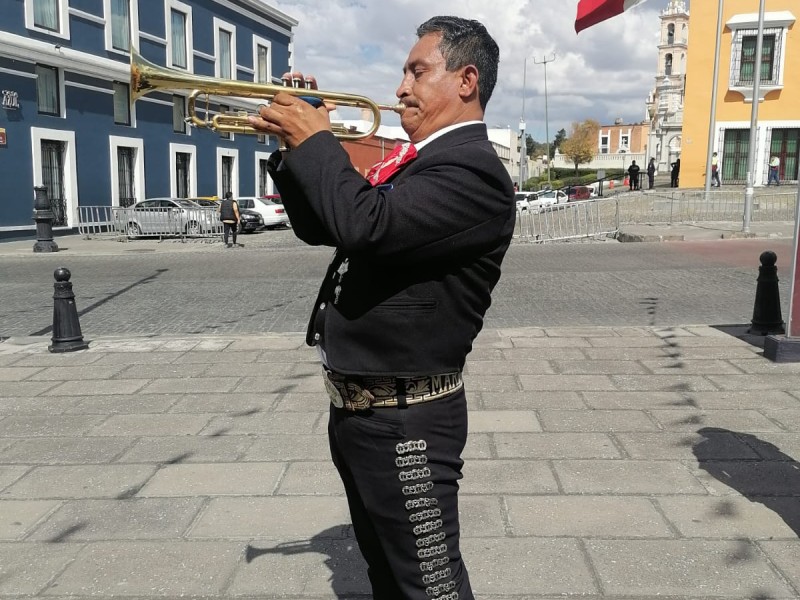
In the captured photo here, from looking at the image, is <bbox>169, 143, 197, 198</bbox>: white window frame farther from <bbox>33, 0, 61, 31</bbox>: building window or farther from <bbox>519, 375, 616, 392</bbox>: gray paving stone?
<bbox>519, 375, 616, 392</bbox>: gray paving stone

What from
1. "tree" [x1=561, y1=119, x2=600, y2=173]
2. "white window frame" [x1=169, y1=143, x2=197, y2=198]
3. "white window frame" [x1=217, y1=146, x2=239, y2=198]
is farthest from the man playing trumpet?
"tree" [x1=561, y1=119, x2=600, y2=173]

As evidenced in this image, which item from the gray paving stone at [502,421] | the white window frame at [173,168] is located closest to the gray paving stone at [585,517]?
the gray paving stone at [502,421]

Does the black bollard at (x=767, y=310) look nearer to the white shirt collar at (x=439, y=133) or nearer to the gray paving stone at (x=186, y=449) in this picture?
the gray paving stone at (x=186, y=449)

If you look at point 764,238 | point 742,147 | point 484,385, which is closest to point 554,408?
point 484,385

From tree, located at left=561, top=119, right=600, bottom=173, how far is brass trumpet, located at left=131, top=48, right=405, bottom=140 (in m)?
78.3

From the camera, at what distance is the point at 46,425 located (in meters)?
5.06

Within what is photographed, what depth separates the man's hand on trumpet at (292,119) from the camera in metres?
1.86

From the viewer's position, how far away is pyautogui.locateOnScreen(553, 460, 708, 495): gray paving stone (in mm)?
3865

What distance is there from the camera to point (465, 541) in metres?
3.34

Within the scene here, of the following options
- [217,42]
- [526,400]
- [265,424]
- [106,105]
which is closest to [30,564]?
[265,424]

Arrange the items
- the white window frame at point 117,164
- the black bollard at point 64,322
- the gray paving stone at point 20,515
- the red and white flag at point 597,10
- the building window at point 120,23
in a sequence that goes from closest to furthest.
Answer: the gray paving stone at point 20,515 < the red and white flag at point 597,10 < the black bollard at point 64,322 < the building window at point 120,23 < the white window frame at point 117,164

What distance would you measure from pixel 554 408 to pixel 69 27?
21886 millimetres

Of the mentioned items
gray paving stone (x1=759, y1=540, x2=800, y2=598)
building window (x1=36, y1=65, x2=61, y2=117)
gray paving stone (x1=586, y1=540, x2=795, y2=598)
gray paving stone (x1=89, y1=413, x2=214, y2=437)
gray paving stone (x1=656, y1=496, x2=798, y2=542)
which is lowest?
gray paving stone (x1=89, y1=413, x2=214, y2=437)

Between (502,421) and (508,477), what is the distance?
3.10 ft
